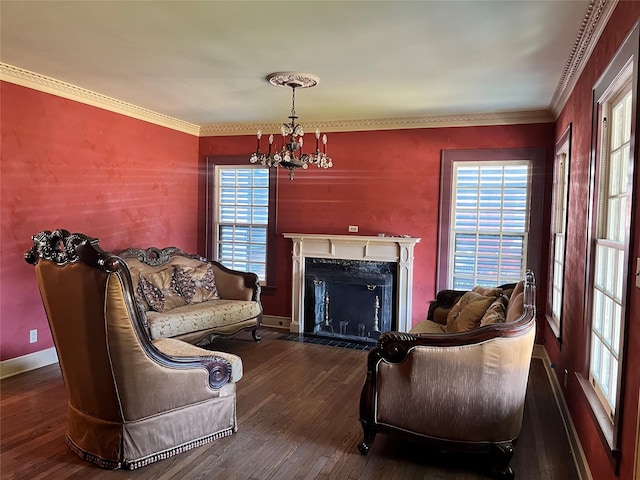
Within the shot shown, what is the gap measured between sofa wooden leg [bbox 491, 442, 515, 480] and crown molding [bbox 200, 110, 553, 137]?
3.62 metres

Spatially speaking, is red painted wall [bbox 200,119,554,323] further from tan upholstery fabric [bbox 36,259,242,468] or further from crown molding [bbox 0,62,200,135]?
tan upholstery fabric [bbox 36,259,242,468]

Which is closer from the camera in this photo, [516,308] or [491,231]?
[516,308]

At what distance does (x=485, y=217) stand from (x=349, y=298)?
1.86m

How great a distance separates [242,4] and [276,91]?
1823mm

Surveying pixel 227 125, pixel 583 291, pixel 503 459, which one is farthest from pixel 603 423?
pixel 227 125

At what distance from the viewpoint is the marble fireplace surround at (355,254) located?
5383 millimetres

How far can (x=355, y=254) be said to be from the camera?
5621 mm

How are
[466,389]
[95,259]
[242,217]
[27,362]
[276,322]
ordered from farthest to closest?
[242,217] < [276,322] < [27,362] < [466,389] < [95,259]

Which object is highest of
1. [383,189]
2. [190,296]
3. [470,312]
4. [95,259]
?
[383,189]

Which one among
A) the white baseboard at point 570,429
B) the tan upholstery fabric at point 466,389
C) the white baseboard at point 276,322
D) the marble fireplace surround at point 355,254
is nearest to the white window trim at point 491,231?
the marble fireplace surround at point 355,254

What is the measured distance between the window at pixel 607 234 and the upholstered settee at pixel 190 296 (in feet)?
11.1

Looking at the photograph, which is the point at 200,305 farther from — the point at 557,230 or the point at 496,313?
the point at 557,230

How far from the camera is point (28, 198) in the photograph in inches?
162

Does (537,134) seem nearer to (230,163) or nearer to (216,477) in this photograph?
(230,163)
